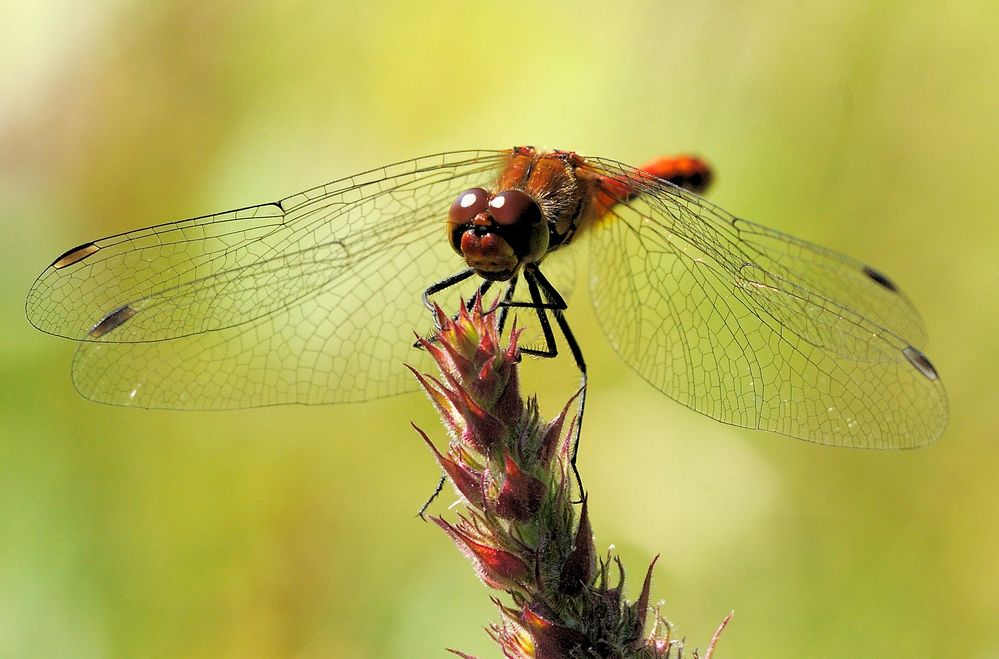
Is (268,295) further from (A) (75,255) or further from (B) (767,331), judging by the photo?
(B) (767,331)

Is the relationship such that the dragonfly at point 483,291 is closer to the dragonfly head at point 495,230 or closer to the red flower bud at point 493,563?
the dragonfly head at point 495,230

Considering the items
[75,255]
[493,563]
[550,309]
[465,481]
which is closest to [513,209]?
[550,309]

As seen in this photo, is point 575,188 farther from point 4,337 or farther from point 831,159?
point 4,337

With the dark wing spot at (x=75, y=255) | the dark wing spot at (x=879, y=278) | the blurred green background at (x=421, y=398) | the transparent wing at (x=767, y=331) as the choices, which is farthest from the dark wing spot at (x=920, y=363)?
the dark wing spot at (x=75, y=255)

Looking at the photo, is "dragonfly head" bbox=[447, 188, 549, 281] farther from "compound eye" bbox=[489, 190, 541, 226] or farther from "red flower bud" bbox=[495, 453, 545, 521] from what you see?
"red flower bud" bbox=[495, 453, 545, 521]

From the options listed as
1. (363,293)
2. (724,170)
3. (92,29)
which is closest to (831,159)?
(724,170)
